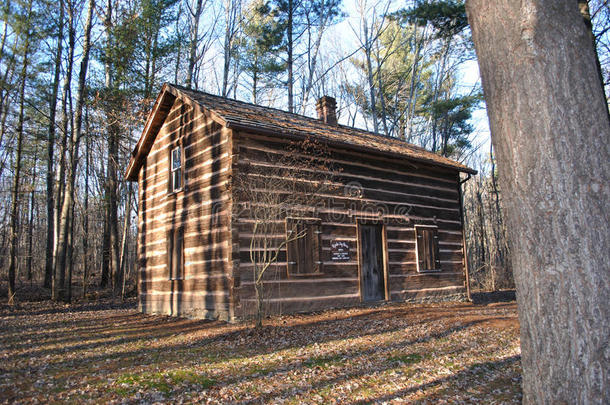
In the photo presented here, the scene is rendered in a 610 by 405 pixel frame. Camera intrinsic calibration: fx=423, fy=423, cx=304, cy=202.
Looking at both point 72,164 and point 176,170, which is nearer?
point 176,170

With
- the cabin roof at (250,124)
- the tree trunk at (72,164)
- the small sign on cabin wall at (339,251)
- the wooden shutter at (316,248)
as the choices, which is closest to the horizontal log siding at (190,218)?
the cabin roof at (250,124)

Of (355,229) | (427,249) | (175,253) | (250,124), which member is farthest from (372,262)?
(175,253)

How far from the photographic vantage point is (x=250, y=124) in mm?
10609

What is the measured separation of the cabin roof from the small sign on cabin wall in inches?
111

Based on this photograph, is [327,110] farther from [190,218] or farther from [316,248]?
[190,218]

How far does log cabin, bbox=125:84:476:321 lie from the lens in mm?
10789

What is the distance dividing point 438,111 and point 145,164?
1799 cm

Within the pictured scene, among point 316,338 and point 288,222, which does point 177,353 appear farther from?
point 288,222

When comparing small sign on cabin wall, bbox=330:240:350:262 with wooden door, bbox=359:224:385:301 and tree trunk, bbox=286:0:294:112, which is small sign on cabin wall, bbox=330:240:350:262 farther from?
tree trunk, bbox=286:0:294:112

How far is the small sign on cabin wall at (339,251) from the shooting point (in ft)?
39.4

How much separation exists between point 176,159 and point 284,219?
4860 mm

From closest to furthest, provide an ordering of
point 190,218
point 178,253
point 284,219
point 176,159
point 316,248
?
point 284,219
point 316,248
point 190,218
point 178,253
point 176,159

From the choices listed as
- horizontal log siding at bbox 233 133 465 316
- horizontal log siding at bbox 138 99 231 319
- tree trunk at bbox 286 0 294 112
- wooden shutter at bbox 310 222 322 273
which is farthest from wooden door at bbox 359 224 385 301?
tree trunk at bbox 286 0 294 112

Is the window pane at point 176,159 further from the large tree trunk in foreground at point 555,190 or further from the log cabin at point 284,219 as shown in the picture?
the large tree trunk in foreground at point 555,190
